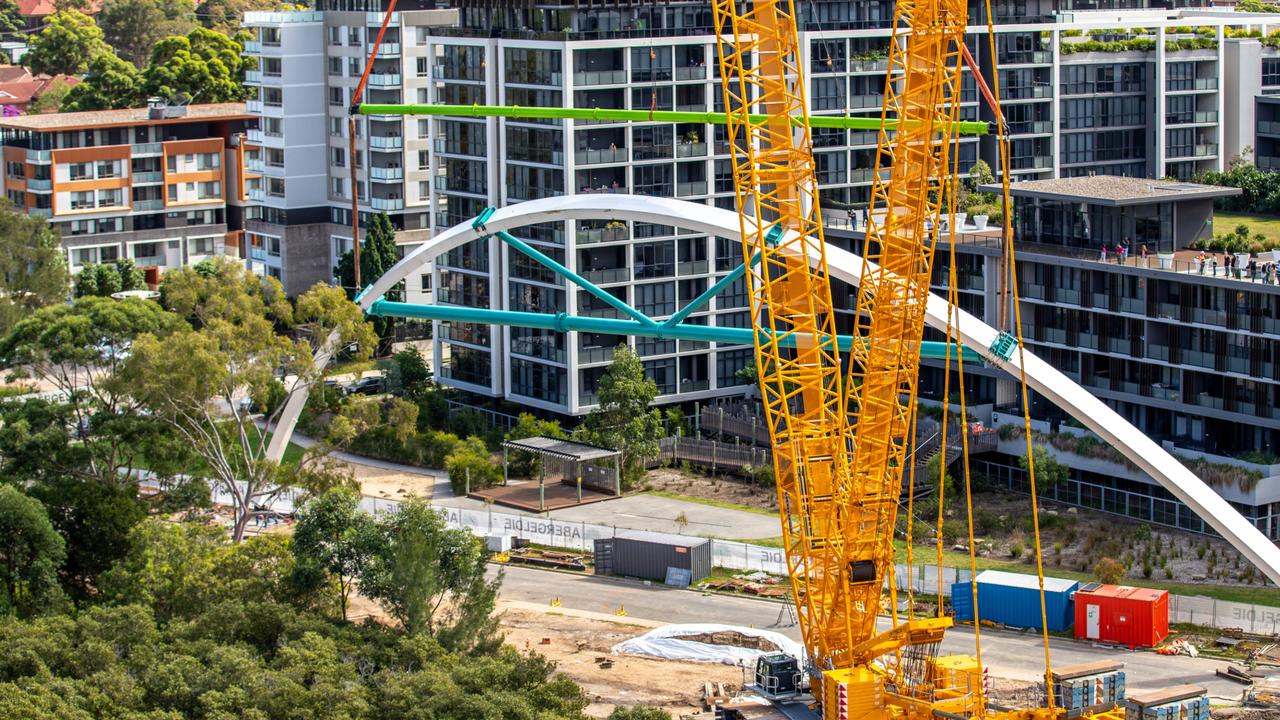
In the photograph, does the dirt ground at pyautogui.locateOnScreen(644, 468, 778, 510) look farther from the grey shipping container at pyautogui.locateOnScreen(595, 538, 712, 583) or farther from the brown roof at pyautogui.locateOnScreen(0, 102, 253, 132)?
the brown roof at pyautogui.locateOnScreen(0, 102, 253, 132)

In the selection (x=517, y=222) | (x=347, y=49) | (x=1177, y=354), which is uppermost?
(x=347, y=49)

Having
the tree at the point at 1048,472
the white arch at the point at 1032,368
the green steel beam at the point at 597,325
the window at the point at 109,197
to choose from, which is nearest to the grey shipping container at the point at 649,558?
the green steel beam at the point at 597,325

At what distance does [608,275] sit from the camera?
11969 cm

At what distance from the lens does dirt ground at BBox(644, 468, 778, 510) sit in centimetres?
11031

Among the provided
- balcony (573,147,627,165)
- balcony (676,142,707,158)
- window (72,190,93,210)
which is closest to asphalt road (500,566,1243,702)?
balcony (573,147,627,165)

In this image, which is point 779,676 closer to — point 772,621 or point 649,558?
point 772,621

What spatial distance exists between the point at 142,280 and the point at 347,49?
76.5 ft

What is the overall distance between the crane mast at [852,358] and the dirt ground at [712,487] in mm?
27949

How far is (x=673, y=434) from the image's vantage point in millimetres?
119875

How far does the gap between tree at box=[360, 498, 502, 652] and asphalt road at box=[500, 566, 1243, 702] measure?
8.36m

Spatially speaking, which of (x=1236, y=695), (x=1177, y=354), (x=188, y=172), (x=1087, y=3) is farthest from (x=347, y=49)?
(x=1236, y=695)

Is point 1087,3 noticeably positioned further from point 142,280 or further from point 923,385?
point 142,280

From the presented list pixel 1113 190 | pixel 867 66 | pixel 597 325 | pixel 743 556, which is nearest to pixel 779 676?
pixel 743 556

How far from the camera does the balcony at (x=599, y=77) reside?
11862 centimetres
